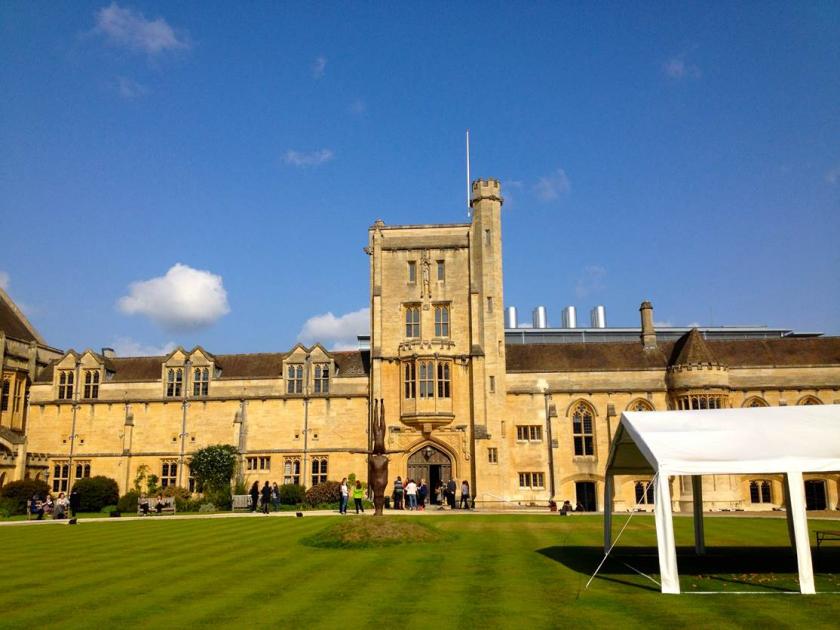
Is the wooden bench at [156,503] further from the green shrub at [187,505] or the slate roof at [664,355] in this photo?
the slate roof at [664,355]

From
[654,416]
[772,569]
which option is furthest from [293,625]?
[772,569]

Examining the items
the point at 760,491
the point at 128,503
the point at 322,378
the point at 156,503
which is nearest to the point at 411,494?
the point at 322,378

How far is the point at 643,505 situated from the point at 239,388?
1029 inches

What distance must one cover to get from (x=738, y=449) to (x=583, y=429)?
31.5 meters

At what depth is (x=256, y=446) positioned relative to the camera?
46.1 metres

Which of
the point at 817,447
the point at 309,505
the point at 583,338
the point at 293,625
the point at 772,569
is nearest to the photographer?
the point at 293,625

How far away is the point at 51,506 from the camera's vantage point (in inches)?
1561

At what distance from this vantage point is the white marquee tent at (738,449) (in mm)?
13383

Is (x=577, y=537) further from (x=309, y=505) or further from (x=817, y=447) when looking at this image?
(x=309, y=505)

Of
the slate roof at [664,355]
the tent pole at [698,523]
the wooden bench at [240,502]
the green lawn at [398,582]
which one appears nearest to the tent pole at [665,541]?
the green lawn at [398,582]

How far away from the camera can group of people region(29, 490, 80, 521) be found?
35156 millimetres

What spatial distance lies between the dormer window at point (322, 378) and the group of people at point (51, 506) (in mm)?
15087

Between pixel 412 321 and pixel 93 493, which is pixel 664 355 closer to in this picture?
pixel 412 321

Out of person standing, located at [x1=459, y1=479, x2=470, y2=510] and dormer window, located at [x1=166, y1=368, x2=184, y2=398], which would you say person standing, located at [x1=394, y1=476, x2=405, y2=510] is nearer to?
person standing, located at [x1=459, y1=479, x2=470, y2=510]
